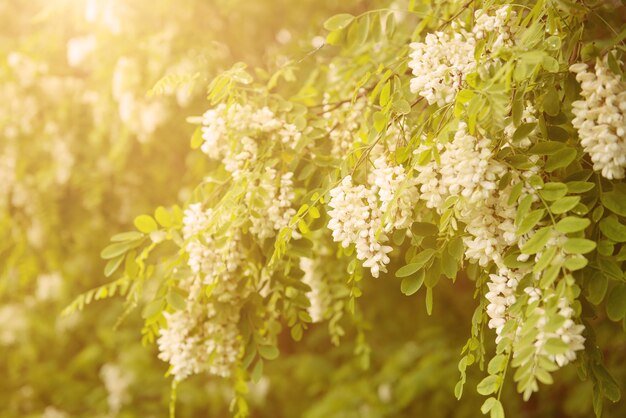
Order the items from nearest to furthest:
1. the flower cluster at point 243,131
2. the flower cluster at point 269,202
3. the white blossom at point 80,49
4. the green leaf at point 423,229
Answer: the green leaf at point 423,229 < the flower cluster at point 269,202 < the flower cluster at point 243,131 < the white blossom at point 80,49

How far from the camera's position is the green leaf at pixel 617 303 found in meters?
1.37

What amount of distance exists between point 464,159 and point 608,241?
31cm

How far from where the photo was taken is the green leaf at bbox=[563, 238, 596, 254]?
1250 mm

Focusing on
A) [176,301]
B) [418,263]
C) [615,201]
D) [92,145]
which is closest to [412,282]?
[418,263]

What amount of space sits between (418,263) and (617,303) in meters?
0.40

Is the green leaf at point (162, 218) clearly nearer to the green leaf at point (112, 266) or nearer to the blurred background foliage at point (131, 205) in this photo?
the green leaf at point (112, 266)

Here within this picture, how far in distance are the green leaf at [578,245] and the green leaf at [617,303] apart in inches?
7.0

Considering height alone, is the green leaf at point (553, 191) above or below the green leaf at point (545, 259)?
above

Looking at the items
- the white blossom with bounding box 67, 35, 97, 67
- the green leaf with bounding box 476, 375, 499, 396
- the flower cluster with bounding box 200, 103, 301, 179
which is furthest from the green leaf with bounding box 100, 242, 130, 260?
the white blossom with bounding box 67, 35, 97, 67

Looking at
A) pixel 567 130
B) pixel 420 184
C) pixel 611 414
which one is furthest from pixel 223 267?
pixel 611 414

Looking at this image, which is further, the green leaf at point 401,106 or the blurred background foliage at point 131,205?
the blurred background foliage at point 131,205

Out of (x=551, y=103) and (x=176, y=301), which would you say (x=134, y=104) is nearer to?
(x=176, y=301)

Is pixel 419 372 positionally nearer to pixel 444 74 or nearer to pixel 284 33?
pixel 284 33

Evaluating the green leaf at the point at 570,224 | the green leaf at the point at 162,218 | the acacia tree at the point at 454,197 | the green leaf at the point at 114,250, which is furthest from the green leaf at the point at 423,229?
the green leaf at the point at 114,250
